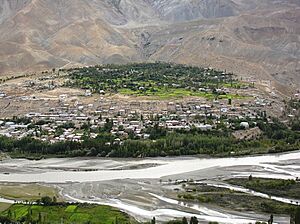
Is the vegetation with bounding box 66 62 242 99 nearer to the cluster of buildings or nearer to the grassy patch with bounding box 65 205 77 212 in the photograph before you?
the cluster of buildings

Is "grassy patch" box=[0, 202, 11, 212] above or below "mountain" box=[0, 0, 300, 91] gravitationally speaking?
below

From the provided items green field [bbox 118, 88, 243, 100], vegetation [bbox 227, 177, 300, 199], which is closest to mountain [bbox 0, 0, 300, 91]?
green field [bbox 118, 88, 243, 100]

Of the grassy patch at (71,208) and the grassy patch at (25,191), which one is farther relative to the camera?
the grassy patch at (25,191)

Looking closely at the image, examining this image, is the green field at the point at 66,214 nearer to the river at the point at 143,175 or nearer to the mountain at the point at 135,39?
the river at the point at 143,175

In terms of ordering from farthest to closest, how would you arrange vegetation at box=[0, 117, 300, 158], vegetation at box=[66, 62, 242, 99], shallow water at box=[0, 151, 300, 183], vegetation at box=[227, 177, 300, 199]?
vegetation at box=[66, 62, 242, 99], vegetation at box=[0, 117, 300, 158], shallow water at box=[0, 151, 300, 183], vegetation at box=[227, 177, 300, 199]

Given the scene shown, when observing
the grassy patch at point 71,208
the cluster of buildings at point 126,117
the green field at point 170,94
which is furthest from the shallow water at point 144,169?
the green field at point 170,94

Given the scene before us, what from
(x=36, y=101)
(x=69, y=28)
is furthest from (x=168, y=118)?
(x=69, y=28)
